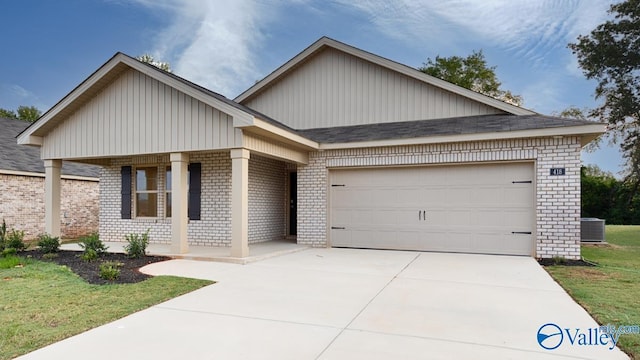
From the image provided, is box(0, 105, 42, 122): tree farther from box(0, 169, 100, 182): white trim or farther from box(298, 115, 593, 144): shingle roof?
box(298, 115, 593, 144): shingle roof

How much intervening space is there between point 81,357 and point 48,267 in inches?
193

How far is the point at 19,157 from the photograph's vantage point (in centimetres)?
1388

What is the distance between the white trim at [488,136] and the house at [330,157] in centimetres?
3

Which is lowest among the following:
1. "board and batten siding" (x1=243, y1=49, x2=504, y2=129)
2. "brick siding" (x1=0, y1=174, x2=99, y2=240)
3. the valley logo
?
the valley logo

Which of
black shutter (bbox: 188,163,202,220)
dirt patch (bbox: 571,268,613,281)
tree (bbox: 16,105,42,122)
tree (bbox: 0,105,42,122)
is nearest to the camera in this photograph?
dirt patch (bbox: 571,268,613,281)

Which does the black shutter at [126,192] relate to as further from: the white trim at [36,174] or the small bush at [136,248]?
the white trim at [36,174]

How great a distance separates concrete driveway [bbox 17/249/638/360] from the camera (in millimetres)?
3258

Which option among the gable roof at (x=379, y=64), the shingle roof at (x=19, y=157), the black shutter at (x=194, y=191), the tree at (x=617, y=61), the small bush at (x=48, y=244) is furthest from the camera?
the tree at (x=617, y=61)

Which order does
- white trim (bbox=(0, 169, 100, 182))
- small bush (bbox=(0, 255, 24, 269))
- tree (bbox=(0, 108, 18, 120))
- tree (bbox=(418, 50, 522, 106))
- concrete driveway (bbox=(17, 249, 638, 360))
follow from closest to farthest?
concrete driveway (bbox=(17, 249, 638, 360)) < small bush (bbox=(0, 255, 24, 269)) < white trim (bbox=(0, 169, 100, 182)) < tree (bbox=(418, 50, 522, 106)) < tree (bbox=(0, 108, 18, 120))

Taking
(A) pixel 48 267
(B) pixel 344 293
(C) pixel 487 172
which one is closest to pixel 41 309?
(A) pixel 48 267

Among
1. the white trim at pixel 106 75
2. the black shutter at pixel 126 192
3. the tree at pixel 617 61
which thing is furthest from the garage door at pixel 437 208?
the tree at pixel 617 61

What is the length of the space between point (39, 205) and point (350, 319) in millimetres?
13894

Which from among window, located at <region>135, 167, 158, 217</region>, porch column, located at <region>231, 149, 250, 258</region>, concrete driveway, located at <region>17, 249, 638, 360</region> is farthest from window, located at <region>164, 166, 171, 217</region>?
concrete driveway, located at <region>17, 249, 638, 360</region>

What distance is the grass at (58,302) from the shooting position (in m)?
3.64
